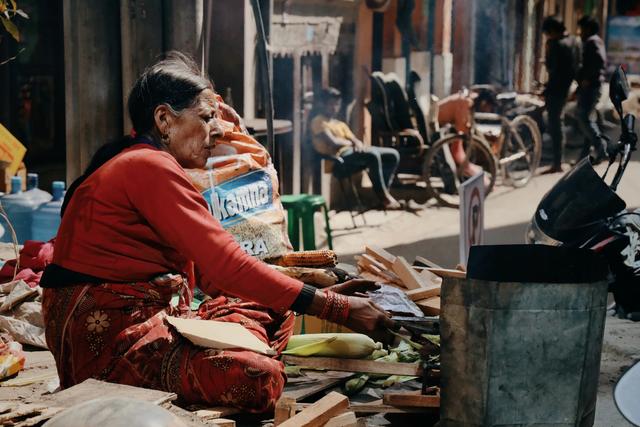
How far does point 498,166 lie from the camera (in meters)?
14.4

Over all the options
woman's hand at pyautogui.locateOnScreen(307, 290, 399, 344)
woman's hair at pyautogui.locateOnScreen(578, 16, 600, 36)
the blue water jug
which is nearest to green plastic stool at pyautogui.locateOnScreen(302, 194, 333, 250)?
the blue water jug

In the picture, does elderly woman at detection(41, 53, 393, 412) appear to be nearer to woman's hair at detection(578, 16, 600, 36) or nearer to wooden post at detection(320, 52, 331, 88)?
wooden post at detection(320, 52, 331, 88)

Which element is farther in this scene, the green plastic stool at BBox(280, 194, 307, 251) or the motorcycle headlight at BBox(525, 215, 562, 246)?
the green plastic stool at BBox(280, 194, 307, 251)

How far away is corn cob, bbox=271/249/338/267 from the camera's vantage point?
5129mm

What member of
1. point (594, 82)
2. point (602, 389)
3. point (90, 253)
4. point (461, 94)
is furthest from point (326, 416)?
point (594, 82)

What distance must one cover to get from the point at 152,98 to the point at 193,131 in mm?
187

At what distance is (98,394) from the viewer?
3334 mm

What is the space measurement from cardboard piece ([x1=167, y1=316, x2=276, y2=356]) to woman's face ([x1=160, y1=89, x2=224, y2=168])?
23.0 inches

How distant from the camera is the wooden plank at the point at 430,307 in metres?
5.13

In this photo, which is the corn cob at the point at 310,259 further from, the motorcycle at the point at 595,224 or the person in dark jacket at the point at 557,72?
the person in dark jacket at the point at 557,72

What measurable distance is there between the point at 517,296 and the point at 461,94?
10278 millimetres

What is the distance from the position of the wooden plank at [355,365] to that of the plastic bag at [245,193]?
42.5 inches

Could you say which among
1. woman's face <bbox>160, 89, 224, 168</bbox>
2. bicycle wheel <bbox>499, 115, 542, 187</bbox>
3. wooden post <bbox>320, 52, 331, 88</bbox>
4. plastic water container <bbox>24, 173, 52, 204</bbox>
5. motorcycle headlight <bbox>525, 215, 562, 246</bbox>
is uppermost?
woman's face <bbox>160, 89, 224, 168</bbox>

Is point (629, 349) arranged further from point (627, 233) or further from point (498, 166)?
point (498, 166)
